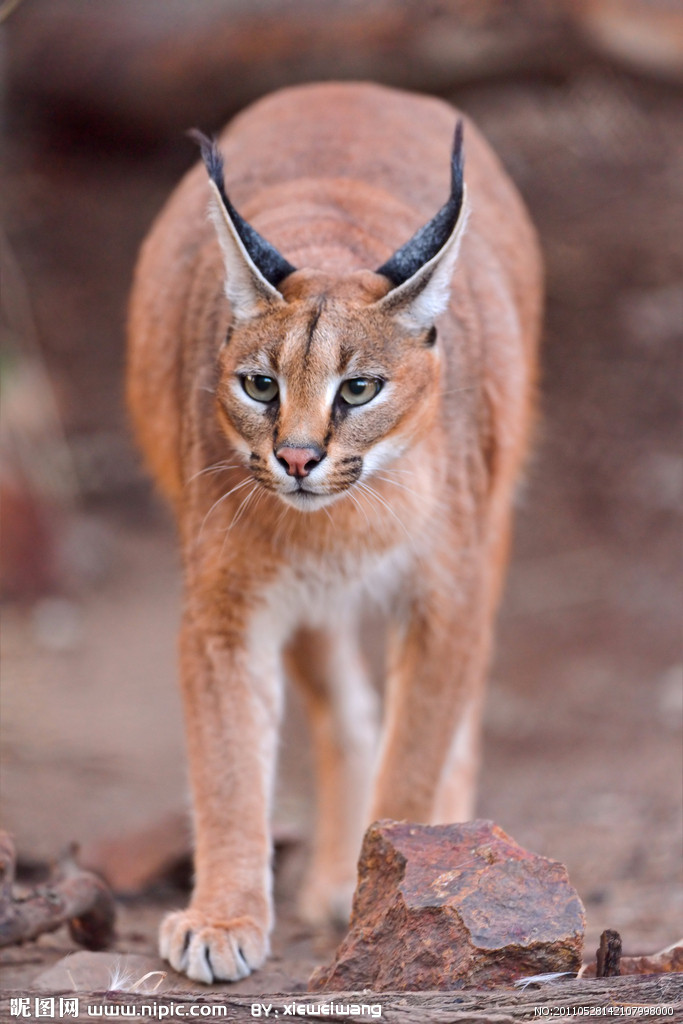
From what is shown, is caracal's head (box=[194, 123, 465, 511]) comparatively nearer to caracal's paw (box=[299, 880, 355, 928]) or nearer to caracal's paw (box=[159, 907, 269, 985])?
caracal's paw (box=[159, 907, 269, 985])

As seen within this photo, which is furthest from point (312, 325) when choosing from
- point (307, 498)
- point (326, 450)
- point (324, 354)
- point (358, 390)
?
point (307, 498)

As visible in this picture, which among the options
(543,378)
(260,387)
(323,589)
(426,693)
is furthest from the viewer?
(543,378)

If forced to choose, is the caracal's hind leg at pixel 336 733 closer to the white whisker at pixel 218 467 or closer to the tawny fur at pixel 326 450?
the tawny fur at pixel 326 450

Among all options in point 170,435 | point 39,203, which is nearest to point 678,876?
point 170,435

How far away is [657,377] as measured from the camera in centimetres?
1038

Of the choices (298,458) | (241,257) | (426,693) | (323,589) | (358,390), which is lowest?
(426,693)

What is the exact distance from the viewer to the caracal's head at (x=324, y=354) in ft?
12.5

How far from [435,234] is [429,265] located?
3.9 inches

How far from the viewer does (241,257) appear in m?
3.91

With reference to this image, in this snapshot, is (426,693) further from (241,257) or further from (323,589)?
(241,257)

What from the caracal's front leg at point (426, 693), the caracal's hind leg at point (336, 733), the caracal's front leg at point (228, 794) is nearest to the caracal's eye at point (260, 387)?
the caracal's front leg at point (228, 794)

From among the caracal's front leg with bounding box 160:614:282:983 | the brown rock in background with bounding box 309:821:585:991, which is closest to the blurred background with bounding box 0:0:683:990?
the caracal's front leg with bounding box 160:614:282:983

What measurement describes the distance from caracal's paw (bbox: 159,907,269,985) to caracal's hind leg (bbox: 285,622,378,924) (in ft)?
6.06

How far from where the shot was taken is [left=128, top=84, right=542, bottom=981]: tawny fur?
4.00m
